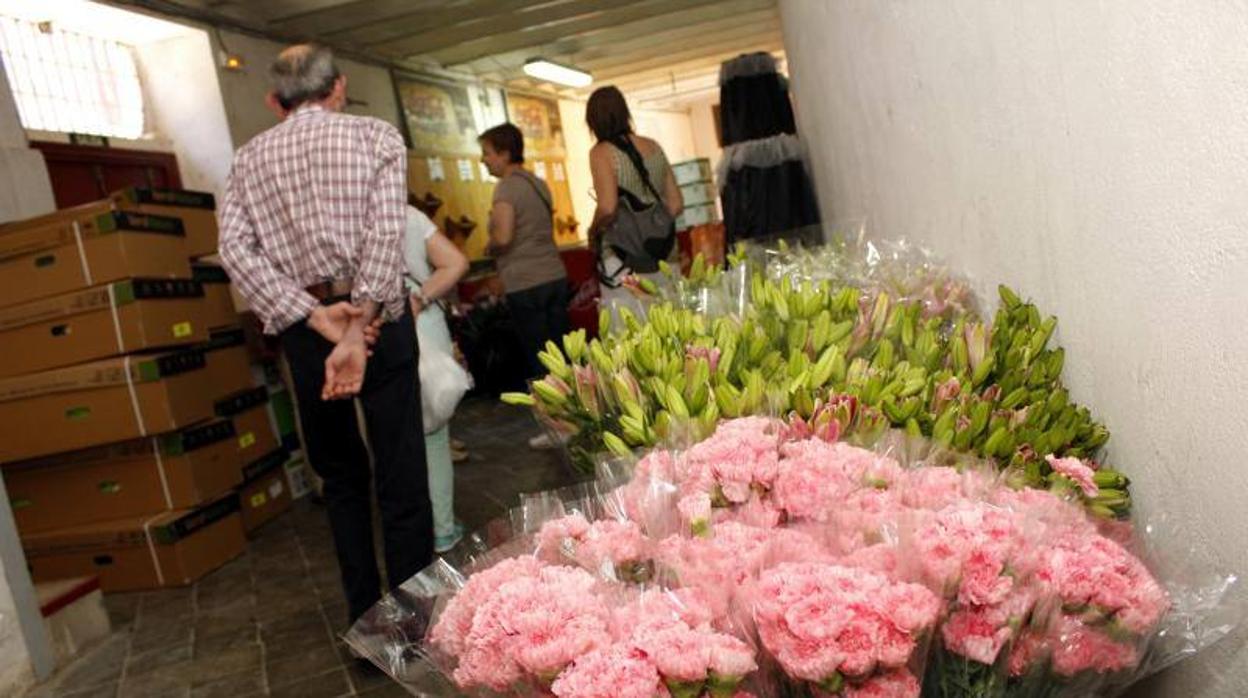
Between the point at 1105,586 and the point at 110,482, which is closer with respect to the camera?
the point at 1105,586

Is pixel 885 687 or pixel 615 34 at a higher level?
pixel 615 34

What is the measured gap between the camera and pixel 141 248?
14.3 feet

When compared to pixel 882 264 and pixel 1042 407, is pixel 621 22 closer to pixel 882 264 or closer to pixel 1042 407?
pixel 882 264

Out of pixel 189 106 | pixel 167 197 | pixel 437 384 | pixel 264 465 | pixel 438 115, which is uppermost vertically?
pixel 438 115

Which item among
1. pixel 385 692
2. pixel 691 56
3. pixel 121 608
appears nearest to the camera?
pixel 385 692

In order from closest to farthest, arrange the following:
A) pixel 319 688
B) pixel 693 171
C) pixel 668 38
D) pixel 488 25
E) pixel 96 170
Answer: pixel 319 688
pixel 96 170
pixel 488 25
pixel 668 38
pixel 693 171

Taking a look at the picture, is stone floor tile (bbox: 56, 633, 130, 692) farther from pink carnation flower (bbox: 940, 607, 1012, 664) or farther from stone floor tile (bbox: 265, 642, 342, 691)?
pink carnation flower (bbox: 940, 607, 1012, 664)

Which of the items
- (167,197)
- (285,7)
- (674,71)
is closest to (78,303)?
(167,197)

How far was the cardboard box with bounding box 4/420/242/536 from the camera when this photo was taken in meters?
4.34

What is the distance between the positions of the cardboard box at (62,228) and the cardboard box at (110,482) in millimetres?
963

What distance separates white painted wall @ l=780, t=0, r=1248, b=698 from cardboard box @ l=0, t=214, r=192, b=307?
365 centimetres

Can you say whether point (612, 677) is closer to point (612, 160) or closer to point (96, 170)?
point (612, 160)

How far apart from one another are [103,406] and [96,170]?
2132mm

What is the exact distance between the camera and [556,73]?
435 inches
